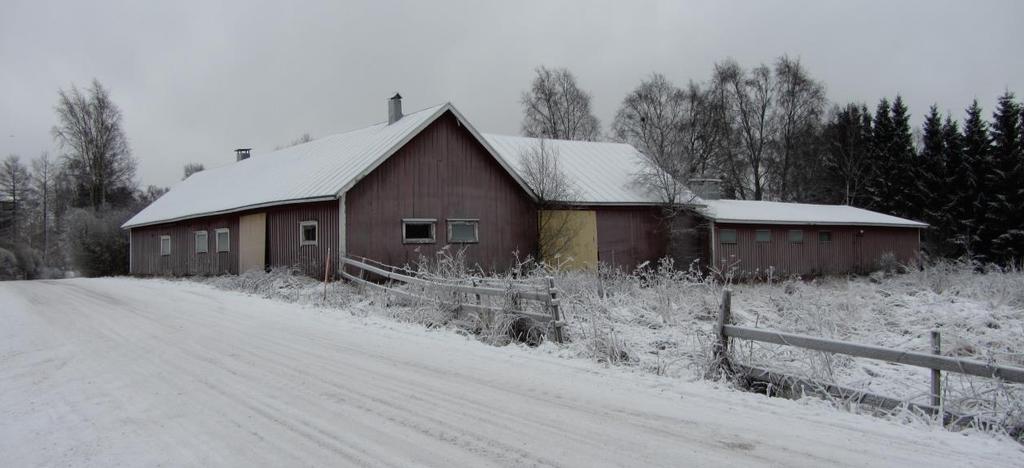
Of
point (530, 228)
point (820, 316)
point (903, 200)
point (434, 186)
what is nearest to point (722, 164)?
point (903, 200)

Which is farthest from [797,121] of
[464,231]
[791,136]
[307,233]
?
[307,233]

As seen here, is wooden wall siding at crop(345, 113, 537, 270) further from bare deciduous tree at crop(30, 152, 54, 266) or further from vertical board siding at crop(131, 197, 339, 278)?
bare deciduous tree at crop(30, 152, 54, 266)

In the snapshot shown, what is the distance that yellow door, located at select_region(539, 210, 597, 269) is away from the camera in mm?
20953

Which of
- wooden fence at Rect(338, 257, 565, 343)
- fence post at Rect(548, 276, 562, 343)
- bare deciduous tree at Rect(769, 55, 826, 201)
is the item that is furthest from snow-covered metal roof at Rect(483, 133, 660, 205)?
bare deciduous tree at Rect(769, 55, 826, 201)

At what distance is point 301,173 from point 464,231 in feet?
18.7

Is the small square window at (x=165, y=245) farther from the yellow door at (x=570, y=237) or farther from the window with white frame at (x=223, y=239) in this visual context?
the yellow door at (x=570, y=237)

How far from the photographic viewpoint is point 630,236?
74.7 ft

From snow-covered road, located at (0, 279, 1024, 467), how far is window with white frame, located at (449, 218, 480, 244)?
1002 centimetres

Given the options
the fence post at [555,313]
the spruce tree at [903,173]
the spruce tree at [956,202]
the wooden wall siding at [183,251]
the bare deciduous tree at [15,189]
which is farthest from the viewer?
the bare deciduous tree at [15,189]

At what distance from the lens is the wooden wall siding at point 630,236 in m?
22.2

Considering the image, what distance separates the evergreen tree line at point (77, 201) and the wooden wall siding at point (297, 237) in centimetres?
1788

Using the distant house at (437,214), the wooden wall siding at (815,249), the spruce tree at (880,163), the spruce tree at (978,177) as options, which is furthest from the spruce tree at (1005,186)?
the distant house at (437,214)

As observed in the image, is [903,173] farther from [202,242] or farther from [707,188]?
[202,242]

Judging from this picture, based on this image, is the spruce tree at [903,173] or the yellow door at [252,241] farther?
the spruce tree at [903,173]
